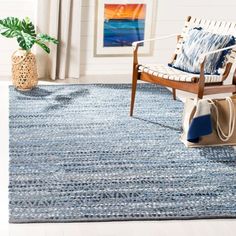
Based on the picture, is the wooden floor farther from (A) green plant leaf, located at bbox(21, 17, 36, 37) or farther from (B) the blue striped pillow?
(A) green plant leaf, located at bbox(21, 17, 36, 37)

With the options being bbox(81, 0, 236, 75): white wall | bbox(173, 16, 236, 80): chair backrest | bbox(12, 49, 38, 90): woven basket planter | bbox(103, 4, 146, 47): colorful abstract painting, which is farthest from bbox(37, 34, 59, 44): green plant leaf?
bbox(173, 16, 236, 80): chair backrest

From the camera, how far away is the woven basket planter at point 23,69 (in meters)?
4.56

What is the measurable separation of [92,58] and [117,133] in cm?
167

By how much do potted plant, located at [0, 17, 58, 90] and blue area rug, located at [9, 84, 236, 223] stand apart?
0.16 meters

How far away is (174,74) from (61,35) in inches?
56.9

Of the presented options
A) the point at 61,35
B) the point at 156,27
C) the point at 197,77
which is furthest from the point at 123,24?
the point at 197,77

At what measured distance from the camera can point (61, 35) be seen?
16.0ft

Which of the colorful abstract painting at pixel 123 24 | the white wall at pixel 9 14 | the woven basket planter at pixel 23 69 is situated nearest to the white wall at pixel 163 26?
the colorful abstract painting at pixel 123 24

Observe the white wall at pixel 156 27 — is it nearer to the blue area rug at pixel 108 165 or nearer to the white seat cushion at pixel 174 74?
the blue area rug at pixel 108 165

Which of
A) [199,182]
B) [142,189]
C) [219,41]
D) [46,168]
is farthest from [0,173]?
→ [219,41]

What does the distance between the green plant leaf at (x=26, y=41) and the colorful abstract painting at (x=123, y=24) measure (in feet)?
2.98

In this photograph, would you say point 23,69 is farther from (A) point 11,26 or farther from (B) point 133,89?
(B) point 133,89

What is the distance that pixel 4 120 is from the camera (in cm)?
391

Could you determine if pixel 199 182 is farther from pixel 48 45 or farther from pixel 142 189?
pixel 48 45
